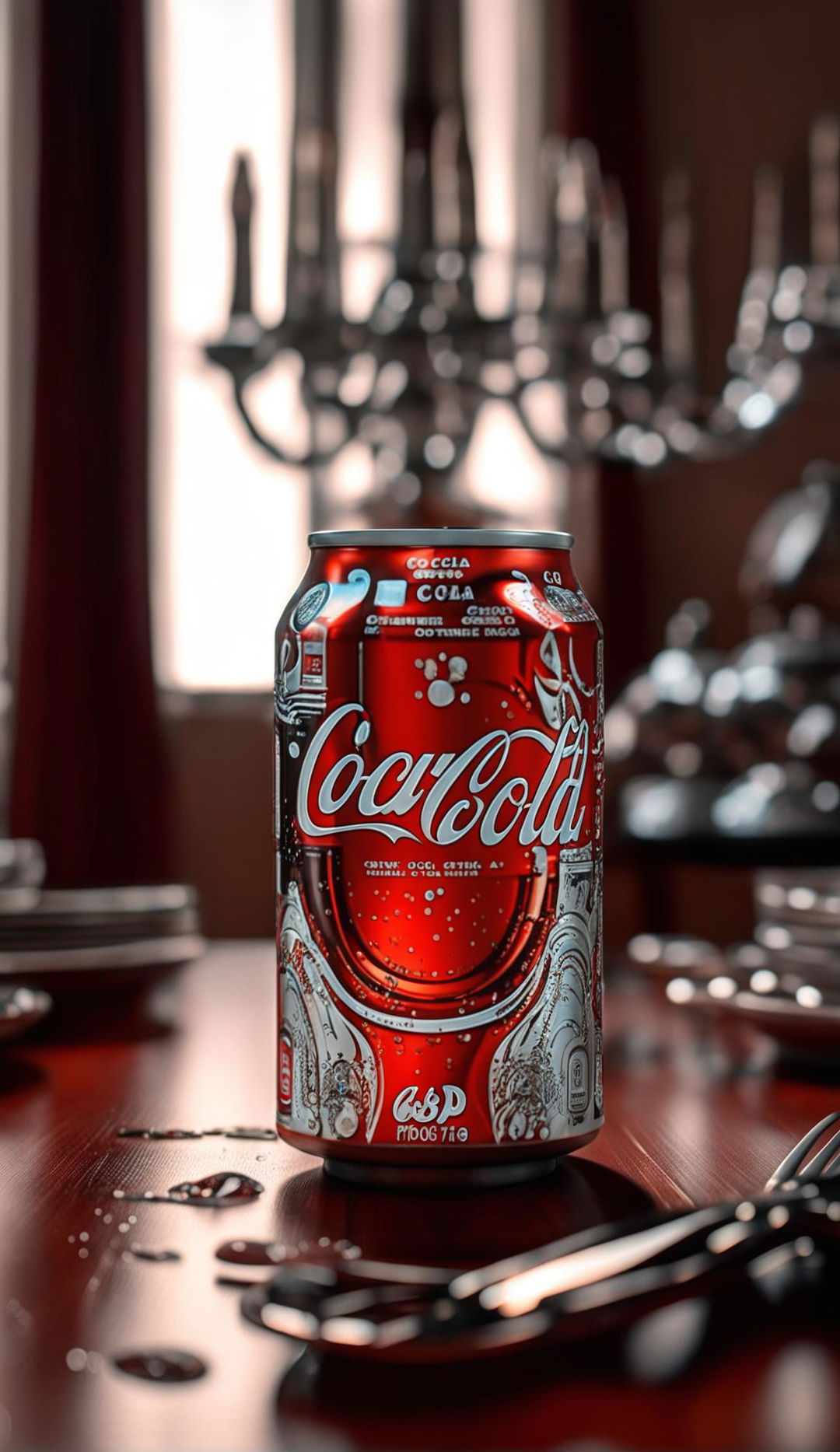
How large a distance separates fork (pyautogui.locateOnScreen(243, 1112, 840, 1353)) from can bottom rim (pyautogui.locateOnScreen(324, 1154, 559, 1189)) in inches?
3.0

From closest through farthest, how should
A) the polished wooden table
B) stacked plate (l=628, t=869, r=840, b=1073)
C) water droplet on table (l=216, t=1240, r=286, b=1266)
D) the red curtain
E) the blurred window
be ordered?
the polished wooden table → water droplet on table (l=216, t=1240, r=286, b=1266) → stacked plate (l=628, t=869, r=840, b=1073) → the red curtain → the blurred window

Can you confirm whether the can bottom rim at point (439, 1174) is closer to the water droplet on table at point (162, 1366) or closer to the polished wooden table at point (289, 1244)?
the polished wooden table at point (289, 1244)

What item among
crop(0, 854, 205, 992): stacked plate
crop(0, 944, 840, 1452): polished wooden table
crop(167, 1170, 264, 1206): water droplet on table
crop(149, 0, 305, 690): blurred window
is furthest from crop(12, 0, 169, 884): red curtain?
crop(167, 1170, 264, 1206): water droplet on table

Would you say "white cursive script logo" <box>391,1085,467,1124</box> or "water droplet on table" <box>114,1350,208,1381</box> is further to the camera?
"white cursive script logo" <box>391,1085,467,1124</box>

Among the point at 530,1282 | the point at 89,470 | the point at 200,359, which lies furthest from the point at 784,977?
the point at 200,359

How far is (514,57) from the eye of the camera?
158 inches

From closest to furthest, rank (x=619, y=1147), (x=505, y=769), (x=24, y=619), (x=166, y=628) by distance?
(x=505, y=769), (x=619, y=1147), (x=24, y=619), (x=166, y=628)

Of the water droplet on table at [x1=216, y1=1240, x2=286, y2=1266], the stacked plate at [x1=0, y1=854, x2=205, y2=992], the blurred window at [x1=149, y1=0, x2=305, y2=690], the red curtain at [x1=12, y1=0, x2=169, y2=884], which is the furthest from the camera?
the blurred window at [x1=149, y1=0, x2=305, y2=690]

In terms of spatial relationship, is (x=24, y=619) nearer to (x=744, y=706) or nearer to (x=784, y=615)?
(x=784, y=615)

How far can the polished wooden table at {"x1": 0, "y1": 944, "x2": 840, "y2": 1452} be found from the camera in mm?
382

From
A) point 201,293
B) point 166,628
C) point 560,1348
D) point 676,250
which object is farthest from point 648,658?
point 560,1348

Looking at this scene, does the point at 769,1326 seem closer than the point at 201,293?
Yes

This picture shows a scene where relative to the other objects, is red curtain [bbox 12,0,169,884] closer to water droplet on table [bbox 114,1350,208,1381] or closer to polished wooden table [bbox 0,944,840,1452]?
polished wooden table [bbox 0,944,840,1452]

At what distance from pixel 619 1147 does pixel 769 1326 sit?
22cm
